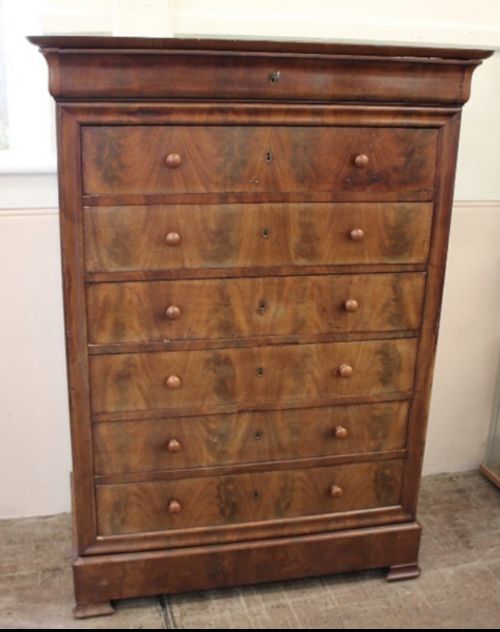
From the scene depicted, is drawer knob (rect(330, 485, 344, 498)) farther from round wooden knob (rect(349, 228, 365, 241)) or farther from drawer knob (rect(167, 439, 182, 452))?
round wooden knob (rect(349, 228, 365, 241))

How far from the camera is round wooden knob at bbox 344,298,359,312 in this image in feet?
5.95

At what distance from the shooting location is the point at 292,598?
2.02 meters

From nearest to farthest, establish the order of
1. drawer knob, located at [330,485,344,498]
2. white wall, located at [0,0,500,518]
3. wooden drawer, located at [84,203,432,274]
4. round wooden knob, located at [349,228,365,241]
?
wooden drawer, located at [84,203,432,274] < round wooden knob, located at [349,228,365,241] < drawer knob, located at [330,485,344,498] < white wall, located at [0,0,500,518]

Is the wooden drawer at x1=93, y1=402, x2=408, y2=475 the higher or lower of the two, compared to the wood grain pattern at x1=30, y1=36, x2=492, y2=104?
lower

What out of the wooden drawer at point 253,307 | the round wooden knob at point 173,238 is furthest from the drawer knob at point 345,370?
the round wooden knob at point 173,238

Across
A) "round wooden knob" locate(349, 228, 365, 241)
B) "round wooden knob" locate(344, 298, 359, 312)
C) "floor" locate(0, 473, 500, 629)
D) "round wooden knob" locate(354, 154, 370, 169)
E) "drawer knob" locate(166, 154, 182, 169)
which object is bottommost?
"floor" locate(0, 473, 500, 629)

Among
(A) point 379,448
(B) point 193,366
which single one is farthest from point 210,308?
(A) point 379,448

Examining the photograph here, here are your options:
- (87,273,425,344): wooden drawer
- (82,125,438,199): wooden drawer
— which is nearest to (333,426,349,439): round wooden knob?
(87,273,425,344): wooden drawer

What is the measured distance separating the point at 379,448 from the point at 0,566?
1.26m

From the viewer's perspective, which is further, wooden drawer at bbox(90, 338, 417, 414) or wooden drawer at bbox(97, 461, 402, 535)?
wooden drawer at bbox(97, 461, 402, 535)

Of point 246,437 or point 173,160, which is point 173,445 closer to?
point 246,437

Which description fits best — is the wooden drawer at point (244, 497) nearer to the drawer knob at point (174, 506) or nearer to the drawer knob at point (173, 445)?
the drawer knob at point (174, 506)

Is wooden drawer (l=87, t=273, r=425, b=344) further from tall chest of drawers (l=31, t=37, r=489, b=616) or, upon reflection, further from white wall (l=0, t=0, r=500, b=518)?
white wall (l=0, t=0, r=500, b=518)

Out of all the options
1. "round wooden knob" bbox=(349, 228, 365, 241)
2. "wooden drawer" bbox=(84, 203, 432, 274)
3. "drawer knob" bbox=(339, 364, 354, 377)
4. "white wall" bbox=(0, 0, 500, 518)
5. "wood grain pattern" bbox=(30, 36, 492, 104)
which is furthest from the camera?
"white wall" bbox=(0, 0, 500, 518)
